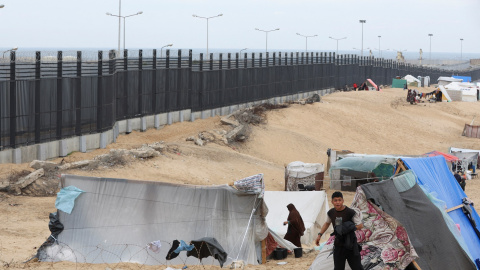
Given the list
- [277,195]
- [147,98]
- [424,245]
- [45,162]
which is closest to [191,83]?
[147,98]

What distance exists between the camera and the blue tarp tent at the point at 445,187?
14.2m

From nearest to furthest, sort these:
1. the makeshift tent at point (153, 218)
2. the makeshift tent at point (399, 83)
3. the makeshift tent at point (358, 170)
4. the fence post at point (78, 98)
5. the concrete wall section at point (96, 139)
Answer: the makeshift tent at point (153, 218), the concrete wall section at point (96, 139), the makeshift tent at point (358, 170), the fence post at point (78, 98), the makeshift tent at point (399, 83)

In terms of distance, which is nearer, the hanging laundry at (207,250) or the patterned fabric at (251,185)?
the hanging laundry at (207,250)

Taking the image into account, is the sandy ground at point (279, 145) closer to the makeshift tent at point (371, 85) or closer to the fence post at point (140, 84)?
the fence post at point (140, 84)

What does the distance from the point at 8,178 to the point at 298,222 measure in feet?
26.3

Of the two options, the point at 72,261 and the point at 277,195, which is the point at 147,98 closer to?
the point at 277,195

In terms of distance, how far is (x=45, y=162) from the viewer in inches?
813

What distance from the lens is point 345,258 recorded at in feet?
34.4

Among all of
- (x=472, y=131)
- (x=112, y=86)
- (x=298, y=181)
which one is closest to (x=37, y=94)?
(x=112, y=86)

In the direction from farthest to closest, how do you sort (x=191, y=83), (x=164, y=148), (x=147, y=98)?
(x=191, y=83) → (x=147, y=98) → (x=164, y=148)

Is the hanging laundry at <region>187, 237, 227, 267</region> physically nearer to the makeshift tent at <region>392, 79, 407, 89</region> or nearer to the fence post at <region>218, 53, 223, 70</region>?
the fence post at <region>218, 53, 223, 70</region>

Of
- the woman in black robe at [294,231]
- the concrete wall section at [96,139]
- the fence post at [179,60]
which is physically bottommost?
the woman in black robe at [294,231]

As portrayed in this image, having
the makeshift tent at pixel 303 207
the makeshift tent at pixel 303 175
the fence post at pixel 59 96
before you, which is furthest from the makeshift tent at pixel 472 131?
the makeshift tent at pixel 303 207

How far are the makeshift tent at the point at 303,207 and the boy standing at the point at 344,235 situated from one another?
612 centimetres
